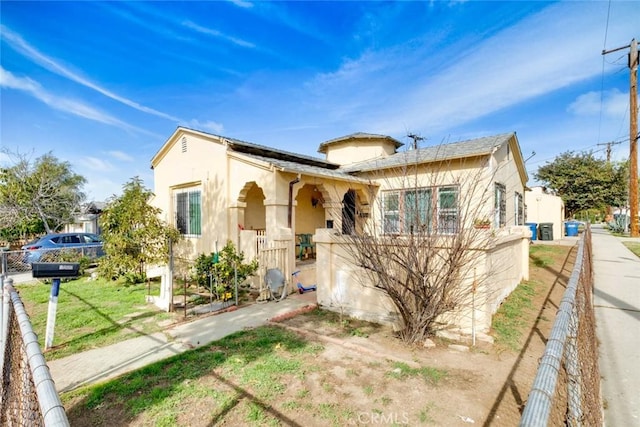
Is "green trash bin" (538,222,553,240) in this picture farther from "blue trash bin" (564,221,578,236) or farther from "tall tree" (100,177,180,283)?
"tall tree" (100,177,180,283)

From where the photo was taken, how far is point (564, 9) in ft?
31.9

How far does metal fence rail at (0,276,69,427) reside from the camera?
117 centimetres

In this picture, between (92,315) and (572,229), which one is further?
(572,229)

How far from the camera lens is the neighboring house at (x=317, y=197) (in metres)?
5.88

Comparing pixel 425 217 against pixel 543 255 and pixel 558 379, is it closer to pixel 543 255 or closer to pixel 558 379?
pixel 558 379

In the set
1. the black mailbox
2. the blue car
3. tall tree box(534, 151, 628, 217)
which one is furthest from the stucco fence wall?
tall tree box(534, 151, 628, 217)

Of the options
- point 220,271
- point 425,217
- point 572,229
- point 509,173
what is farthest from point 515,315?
point 572,229

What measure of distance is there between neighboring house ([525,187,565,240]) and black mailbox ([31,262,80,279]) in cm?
2726

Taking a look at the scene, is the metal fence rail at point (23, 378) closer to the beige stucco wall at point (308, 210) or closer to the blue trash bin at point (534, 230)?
the beige stucco wall at point (308, 210)

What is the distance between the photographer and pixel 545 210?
75.7 ft

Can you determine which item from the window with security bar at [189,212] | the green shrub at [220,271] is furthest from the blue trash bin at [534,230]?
the window with security bar at [189,212]

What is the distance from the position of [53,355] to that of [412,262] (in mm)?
5825

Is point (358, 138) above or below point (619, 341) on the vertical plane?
→ above

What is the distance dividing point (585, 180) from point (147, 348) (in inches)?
1460
